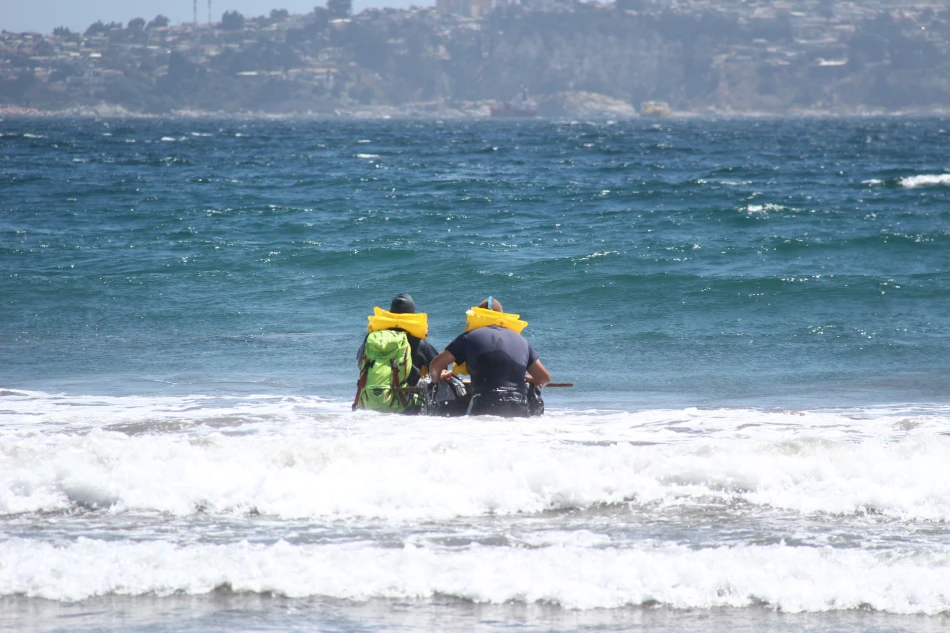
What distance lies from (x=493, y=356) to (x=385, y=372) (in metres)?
0.94

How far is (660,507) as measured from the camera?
633 centimetres

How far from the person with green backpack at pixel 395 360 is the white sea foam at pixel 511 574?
282 centimetres

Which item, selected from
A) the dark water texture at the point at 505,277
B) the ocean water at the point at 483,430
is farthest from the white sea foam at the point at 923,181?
the ocean water at the point at 483,430

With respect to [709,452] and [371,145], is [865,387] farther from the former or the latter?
[371,145]

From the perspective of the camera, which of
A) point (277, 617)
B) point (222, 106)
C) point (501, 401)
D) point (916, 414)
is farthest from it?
point (222, 106)

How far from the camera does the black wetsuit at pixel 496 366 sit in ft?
25.6

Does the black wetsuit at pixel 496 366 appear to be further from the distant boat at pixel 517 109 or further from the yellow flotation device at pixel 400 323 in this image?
the distant boat at pixel 517 109

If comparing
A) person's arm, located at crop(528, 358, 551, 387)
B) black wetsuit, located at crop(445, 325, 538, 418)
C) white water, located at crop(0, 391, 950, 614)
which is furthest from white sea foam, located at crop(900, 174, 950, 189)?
black wetsuit, located at crop(445, 325, 538, 418)

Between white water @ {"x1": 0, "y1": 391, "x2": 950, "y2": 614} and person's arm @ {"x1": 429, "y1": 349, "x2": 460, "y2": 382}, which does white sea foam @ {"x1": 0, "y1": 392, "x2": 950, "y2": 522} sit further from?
person's arm @ {"x1": 429, "y1": 349, "x2": 460, "y2": 382}

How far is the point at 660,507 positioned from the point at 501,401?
1942mm

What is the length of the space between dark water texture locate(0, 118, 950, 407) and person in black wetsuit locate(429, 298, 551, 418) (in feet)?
6.83

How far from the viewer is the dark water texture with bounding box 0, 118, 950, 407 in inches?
445

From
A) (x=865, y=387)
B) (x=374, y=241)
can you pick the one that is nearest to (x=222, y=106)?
(x=374, y=241)

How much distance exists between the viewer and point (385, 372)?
26.7ft
